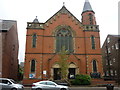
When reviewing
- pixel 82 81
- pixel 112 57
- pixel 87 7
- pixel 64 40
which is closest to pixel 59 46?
pixel 64 40

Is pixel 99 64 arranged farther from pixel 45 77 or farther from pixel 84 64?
pixel 45 77

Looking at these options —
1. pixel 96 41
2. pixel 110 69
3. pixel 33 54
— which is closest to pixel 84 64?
pixel 96 41

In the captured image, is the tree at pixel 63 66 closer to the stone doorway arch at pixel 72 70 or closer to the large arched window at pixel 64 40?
the stone doorway arch at pixel 72 70

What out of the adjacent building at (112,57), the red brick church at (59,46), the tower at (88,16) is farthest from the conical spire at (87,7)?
the adjacent building at (112,57)

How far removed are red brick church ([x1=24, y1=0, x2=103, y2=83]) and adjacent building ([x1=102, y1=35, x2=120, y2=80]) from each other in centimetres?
769

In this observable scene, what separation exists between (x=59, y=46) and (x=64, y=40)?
1.79 meters

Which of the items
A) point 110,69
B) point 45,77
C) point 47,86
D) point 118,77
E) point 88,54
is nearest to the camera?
point 47,86

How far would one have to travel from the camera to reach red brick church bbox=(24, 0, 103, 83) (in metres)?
26.3

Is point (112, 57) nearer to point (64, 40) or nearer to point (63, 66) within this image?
point (64, 40)

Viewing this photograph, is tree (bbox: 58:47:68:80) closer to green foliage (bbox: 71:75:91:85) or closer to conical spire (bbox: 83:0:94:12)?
green foliage (bbox: 71:75:91:85)

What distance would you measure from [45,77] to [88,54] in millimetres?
10285

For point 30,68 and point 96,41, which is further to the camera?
point 96,41

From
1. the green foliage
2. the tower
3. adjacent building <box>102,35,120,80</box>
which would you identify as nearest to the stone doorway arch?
the green foliage

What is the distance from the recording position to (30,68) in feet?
85.7
